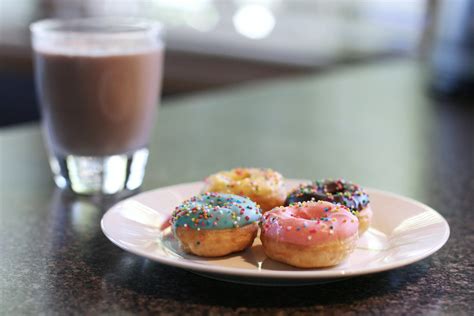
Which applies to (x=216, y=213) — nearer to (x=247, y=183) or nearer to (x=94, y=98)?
(x=247, y=183)

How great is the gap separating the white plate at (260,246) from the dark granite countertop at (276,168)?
0.02m

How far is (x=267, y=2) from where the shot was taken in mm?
3785

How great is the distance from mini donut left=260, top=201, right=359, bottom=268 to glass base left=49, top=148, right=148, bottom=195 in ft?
1.35

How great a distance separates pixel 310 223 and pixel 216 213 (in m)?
0.10

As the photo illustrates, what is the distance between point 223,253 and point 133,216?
0.15 meters

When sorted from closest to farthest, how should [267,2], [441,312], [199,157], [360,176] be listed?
[441,312]
[360,176]
[199,157]
[267,2]

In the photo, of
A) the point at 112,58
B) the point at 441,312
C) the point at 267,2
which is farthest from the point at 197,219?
the point at 267,2

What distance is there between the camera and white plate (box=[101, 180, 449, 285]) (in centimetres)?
72

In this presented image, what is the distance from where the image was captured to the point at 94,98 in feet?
3.67

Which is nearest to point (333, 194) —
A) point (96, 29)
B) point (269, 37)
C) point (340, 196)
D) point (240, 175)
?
point (340, 196)

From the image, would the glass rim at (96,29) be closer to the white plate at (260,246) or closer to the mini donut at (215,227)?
the white plate at (260,246)

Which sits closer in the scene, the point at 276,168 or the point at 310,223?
the point at 310,223

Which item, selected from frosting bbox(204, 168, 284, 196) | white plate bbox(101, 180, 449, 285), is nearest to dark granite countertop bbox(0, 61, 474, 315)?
white plate bbox(101, 180, 449, 285)

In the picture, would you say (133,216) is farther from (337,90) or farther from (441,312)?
(337,90)
